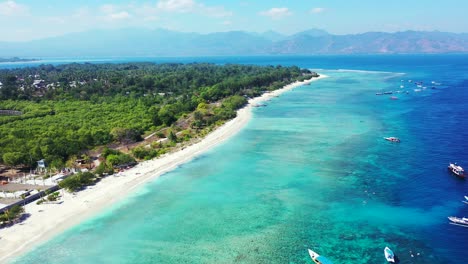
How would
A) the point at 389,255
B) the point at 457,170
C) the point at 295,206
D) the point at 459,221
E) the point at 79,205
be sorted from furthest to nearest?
the point at 457,170, the point at 79,205, the point at 295,206, the point at 459,221, the point at 389,255

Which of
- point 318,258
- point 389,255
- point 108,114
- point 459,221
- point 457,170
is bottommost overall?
point 318,258

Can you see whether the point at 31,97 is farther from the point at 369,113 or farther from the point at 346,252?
the point at 346,252

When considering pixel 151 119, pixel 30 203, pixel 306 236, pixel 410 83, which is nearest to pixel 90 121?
pixel 151 119

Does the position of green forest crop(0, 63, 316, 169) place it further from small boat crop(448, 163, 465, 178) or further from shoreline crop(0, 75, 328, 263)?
small boat crop(448, 163, 465, 178)

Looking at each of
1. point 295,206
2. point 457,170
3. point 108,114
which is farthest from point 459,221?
point 108,114

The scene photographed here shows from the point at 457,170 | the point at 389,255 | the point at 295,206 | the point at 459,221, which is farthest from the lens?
the point at 457,170

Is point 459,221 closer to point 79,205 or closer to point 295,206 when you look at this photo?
point 295,206

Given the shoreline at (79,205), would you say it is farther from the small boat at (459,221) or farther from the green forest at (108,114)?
the small boat at (459,221)
